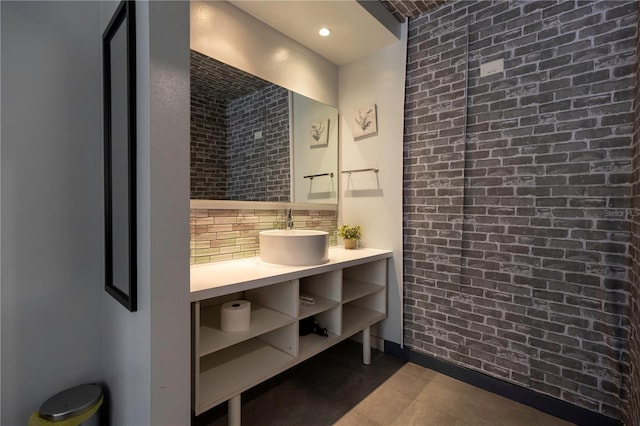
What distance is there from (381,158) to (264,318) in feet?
5.05

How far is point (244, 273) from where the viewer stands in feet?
5.30

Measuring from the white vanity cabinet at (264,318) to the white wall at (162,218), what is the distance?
0.18 m

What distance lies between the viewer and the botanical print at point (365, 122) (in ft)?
8.22

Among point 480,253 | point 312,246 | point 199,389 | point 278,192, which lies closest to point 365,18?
point 278,192

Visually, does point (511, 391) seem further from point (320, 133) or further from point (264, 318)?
point (320, 133)

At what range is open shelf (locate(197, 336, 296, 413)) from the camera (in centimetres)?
140

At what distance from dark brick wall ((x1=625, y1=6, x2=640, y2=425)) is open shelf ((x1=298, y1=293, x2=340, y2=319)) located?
1480 mm

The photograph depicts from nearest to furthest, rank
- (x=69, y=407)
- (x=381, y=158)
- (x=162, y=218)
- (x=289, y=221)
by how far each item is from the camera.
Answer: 1. (x=162, y=218)
2. (x=69, y=407)
3. (x=289, y=221)
4. (x=381, y=158)

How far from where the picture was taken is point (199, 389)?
1366 mm

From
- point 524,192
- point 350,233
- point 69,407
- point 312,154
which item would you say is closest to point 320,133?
point 312,154

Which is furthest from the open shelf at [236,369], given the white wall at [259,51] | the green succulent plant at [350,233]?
the white wall at [259,51]

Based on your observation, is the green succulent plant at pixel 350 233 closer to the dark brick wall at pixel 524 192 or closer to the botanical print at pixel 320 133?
the dark brick wall at pixel 524 192

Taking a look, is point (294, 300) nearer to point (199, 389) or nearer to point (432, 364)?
point (199, 389)

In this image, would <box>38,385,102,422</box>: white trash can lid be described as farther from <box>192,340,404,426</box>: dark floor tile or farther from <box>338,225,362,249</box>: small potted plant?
<box>338,225,362,249</box>: small potted plant
